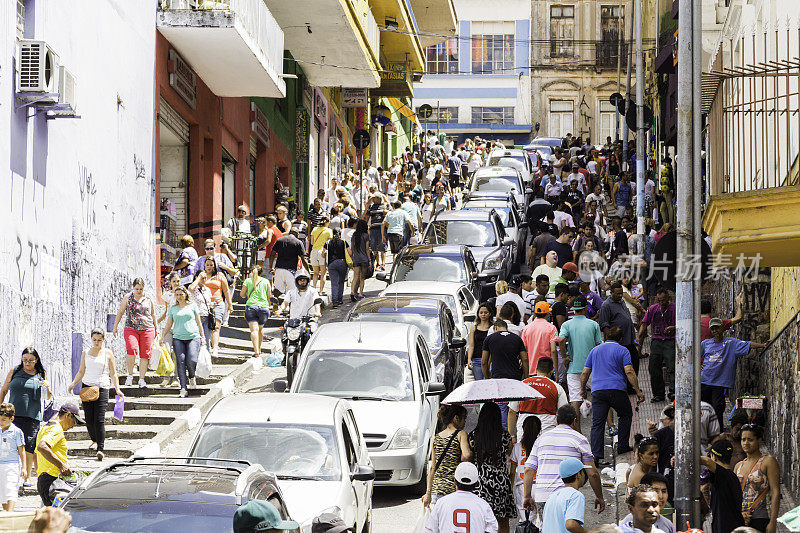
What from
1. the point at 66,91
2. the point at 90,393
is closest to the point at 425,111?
the point at 66,91

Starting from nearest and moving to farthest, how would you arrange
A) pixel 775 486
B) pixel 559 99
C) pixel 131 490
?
pixel 131 490 < pixel 775 486 < pixel 559 99

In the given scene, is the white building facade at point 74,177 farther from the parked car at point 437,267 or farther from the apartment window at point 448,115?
the apartment window at point 448,115

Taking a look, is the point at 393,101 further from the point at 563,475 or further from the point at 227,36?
the point at 563,475

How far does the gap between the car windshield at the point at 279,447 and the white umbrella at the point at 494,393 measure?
175 cm

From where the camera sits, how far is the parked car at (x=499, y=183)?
3879 cm

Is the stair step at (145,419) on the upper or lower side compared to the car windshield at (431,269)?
lower

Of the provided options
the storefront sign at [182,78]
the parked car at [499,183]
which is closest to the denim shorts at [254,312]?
the storefront sign at [182,78]

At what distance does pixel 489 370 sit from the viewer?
16125 mm

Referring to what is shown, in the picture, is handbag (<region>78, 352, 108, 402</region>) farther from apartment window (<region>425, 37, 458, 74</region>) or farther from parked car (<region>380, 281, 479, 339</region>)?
apartment window (<region>425, 37, 458, 74</region>)

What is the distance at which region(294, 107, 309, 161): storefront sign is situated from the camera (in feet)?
122

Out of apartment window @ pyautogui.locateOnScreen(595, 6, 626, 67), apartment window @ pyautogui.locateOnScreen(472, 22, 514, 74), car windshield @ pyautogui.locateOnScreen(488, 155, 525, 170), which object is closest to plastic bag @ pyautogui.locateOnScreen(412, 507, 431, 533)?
car windshield @ pyautogui.locateOnScreen(488, 155, 525, 170)

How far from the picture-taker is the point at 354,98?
46.1m

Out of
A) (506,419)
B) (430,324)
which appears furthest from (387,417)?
(430,324)

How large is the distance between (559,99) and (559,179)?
35.8m
